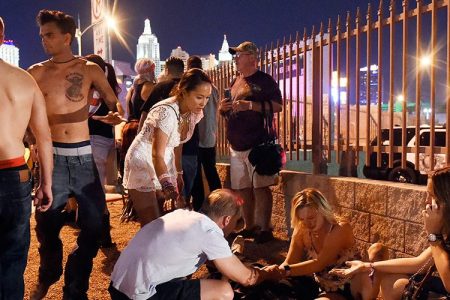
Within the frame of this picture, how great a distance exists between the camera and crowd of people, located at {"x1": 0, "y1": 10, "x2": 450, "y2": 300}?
271cm

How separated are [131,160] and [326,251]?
60.9 inches

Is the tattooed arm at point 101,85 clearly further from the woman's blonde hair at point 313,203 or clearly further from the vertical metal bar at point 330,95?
the vertical metal bar at point 330,95

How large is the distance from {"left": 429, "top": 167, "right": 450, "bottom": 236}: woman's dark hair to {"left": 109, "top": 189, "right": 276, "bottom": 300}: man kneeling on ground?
1083 mm

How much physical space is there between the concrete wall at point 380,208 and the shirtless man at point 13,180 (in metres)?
3.07

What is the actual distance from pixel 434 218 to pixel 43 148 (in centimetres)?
237

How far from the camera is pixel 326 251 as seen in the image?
372 centimetres

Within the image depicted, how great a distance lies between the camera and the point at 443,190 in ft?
8.75

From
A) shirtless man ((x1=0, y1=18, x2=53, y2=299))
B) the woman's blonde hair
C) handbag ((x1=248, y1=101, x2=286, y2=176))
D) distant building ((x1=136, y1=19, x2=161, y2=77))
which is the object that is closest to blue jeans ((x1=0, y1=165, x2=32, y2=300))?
shirtless man ((x1=0, y1=18, x2=53, y2=299))

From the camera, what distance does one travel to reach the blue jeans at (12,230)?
282 centimetres

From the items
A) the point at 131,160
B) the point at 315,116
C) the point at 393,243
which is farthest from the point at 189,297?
the point at 315,116

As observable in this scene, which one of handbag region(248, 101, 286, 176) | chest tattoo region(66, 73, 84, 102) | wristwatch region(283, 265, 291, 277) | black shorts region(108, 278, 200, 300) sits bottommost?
wristwatch region(283, 265, 291, 277)

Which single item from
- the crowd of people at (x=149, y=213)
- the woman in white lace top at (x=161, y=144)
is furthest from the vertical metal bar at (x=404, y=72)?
the woman in white lace top at (x=161, y=144)

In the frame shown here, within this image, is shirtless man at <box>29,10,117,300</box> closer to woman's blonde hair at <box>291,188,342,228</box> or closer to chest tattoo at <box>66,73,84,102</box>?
chest tattoo at <box>66,73,84,102</box>

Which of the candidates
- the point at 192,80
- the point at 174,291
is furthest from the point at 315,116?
the point at 174,291
